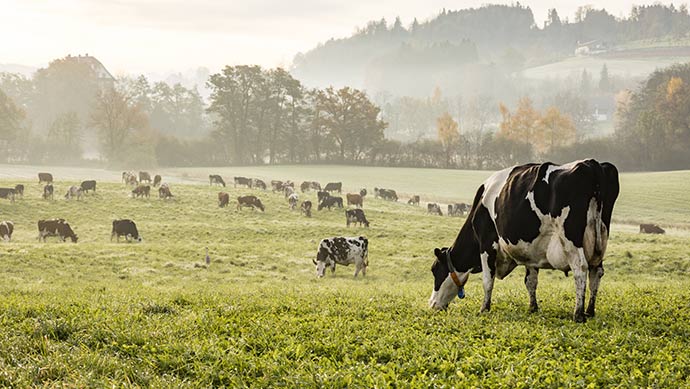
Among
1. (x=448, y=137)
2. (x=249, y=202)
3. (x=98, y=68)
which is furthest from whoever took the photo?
(x=98, y=68)

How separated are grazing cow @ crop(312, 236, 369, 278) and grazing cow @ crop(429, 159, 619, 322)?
42.8 ft

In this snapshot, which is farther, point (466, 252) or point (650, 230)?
point (650, 230)

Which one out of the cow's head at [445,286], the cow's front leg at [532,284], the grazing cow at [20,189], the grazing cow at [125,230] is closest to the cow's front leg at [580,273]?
the cow's front leg at [532,284]

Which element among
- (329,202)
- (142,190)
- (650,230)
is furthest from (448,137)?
(142,190)

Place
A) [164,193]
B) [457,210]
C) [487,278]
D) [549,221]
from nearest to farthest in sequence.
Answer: [549,221]
[487,278]
[164,193]
[457,210]

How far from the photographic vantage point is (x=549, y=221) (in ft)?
25.3

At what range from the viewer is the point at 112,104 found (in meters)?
85.3

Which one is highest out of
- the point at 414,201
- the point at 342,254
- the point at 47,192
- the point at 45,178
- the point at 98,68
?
the point at 98,68

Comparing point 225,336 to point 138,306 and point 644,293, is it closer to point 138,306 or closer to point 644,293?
point 138,306

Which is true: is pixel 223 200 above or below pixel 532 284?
below

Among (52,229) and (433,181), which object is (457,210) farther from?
(52,229)

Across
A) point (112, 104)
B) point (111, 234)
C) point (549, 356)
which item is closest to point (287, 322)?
point (549, 356)

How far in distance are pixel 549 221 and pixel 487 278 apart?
Result: 5.18 ft

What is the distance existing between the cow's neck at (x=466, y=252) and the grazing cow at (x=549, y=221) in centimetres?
45
